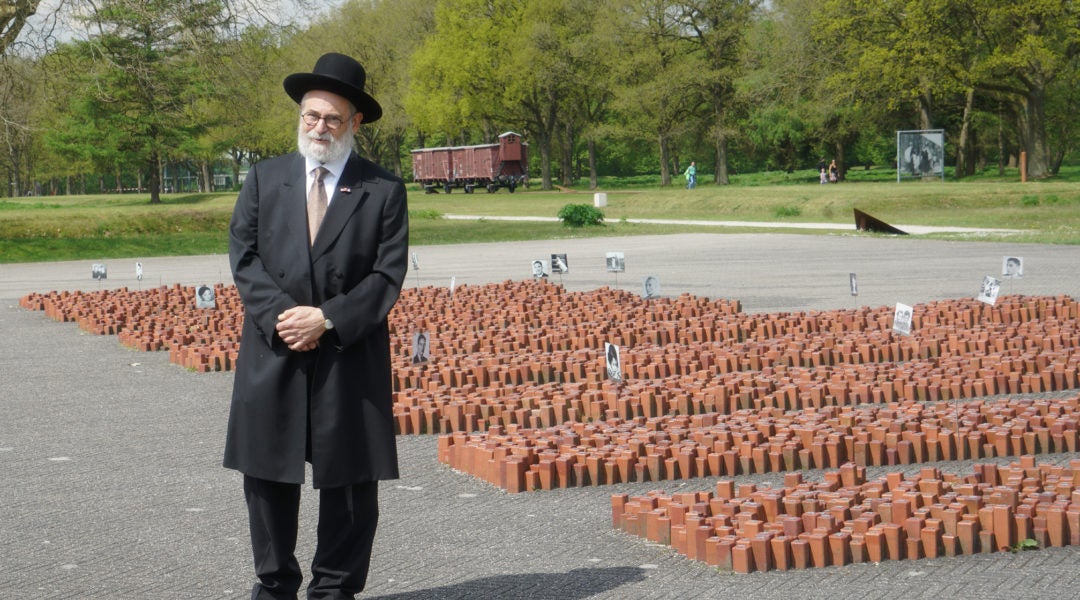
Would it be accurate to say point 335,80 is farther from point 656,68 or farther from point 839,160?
point 839,160

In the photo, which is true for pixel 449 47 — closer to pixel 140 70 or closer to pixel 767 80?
pixel 767 80

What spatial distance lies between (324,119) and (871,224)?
28.7 metres

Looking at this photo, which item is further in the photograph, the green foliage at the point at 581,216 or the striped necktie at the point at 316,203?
the green foliage at the point at 581,216

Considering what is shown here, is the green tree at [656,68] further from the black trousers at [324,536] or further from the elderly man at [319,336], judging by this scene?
the black trousers at [324,536]

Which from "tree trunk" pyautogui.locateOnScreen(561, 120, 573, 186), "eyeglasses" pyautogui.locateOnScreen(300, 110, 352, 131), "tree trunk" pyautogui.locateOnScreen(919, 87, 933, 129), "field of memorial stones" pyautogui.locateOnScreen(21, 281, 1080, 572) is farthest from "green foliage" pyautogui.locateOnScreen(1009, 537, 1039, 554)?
"tree trunk" pyautogui.locateOnScreen(561, 120, 573, 186)

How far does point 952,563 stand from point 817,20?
177ft

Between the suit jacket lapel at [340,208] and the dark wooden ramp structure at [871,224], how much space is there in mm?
27808

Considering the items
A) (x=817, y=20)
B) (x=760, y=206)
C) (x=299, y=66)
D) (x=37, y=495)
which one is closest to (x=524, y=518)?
(x=37, y=495)

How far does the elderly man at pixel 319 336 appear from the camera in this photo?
4.98 m

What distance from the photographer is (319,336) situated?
494 cm

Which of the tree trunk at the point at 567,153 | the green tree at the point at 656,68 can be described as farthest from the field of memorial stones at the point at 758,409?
the tree trunk at the point at 567,153

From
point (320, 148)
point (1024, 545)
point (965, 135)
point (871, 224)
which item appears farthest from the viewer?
point (965, 135)

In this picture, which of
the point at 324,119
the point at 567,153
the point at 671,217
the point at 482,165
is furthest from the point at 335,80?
the point at 567,153

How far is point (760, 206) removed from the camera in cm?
4547
